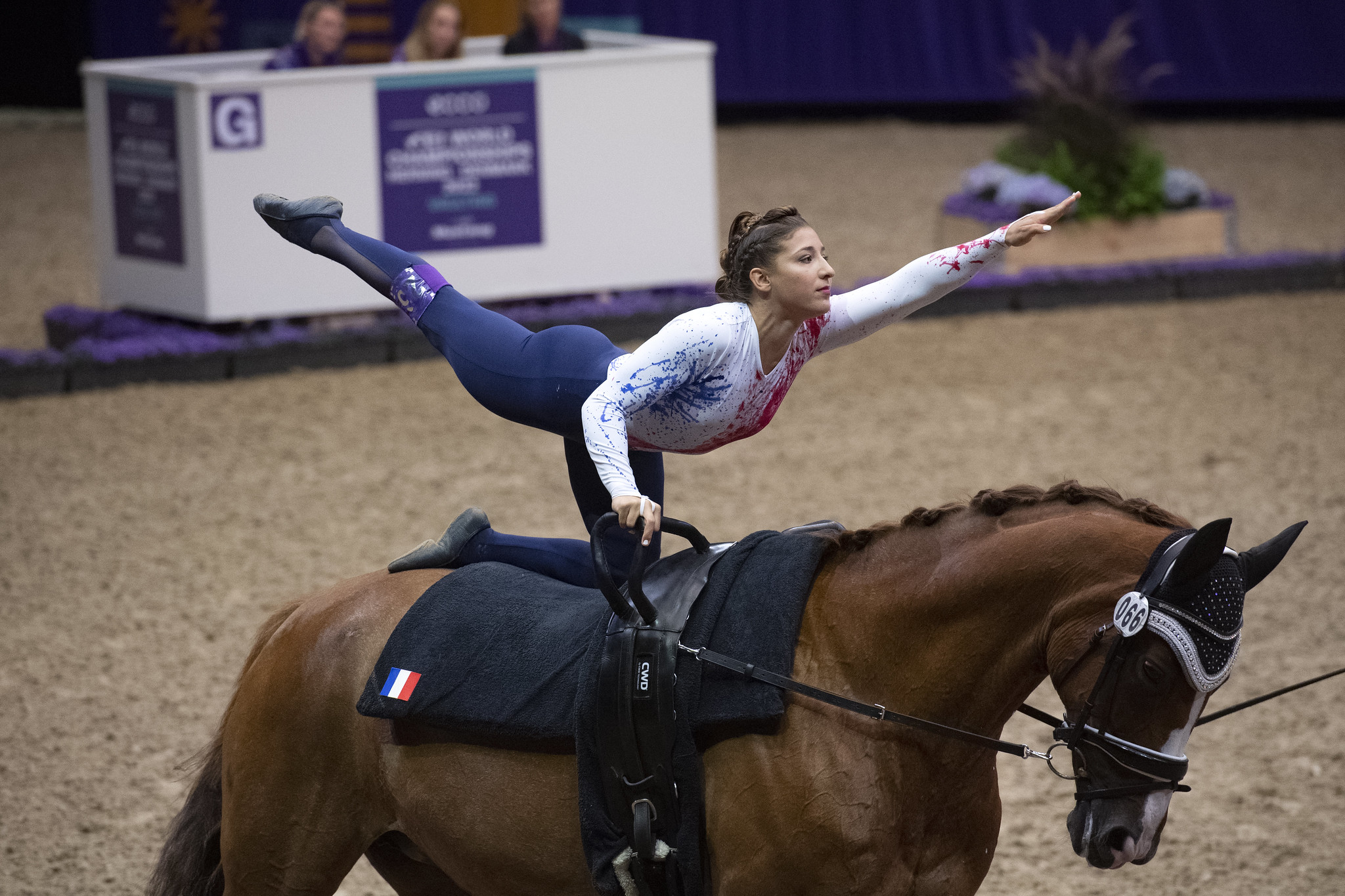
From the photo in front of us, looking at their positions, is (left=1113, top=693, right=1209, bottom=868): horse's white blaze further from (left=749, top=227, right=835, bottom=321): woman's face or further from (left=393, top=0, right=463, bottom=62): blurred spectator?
(left=393, top=0, right=463, bottom=62): blurred spectator

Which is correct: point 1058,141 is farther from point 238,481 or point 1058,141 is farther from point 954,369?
point 238,481

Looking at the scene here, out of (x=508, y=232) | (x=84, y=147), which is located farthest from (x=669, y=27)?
(x=508, y=232)

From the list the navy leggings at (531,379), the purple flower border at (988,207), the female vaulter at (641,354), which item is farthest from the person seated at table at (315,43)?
the navy leggings at (531,379)

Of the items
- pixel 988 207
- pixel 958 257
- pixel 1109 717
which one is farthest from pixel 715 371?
pixel 988 207

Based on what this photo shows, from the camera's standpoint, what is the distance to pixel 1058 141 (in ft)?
38.1

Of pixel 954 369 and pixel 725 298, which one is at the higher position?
pixel 725 298

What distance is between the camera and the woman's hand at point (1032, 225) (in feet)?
9.75

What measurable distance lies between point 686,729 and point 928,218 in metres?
10.6

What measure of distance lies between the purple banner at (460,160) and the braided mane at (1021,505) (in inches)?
282

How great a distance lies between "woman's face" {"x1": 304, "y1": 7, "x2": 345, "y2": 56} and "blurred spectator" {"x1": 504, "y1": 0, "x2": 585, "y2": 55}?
117 centimetres

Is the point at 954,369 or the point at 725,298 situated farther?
the point at 954,369

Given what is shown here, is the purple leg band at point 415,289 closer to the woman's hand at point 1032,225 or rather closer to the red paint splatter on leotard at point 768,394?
the red paint splatter on leotard at point 768,394

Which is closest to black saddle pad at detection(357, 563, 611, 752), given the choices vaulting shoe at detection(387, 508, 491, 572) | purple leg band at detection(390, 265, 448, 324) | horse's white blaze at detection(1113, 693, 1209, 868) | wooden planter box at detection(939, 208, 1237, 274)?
vaulting shoe at detection(387, 508, 491, 572)

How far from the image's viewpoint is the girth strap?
2613 millimetres
